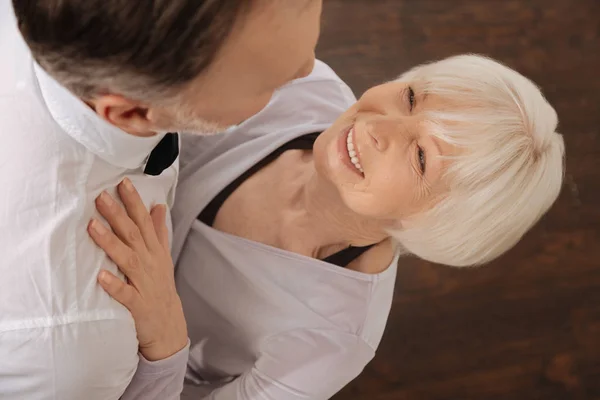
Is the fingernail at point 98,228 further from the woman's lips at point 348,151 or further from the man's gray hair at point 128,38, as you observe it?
the woman's lips at point 348,151

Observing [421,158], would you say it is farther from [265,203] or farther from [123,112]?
[123,112]

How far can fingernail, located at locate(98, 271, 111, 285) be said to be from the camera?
0.68m

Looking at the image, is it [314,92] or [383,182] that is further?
[314,92]

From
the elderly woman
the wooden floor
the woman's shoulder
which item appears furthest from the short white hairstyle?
the wooden floor

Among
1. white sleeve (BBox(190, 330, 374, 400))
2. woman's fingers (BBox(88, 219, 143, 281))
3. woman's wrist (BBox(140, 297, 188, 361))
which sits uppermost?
woman's fingers (BBox(88, 219, 143, 281))

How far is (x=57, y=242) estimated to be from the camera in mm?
629

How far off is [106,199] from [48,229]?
90mm

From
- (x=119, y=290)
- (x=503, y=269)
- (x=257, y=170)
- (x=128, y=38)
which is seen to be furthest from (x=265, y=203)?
(x=503, y=269)

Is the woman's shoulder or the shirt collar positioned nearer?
A: the shirt collar

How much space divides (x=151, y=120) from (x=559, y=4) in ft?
6.17

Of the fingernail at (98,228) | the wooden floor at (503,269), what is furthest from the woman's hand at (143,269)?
the wooden floor at (503,269)

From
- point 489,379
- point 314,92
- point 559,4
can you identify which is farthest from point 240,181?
point 559,4

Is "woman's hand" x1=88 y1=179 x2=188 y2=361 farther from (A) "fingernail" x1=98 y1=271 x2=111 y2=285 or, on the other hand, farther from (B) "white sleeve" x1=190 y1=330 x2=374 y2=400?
(B) "white sleeve" x1=190 y1=330 x2=374 y2=400

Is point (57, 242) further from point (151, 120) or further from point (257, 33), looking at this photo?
point (257, 33)
